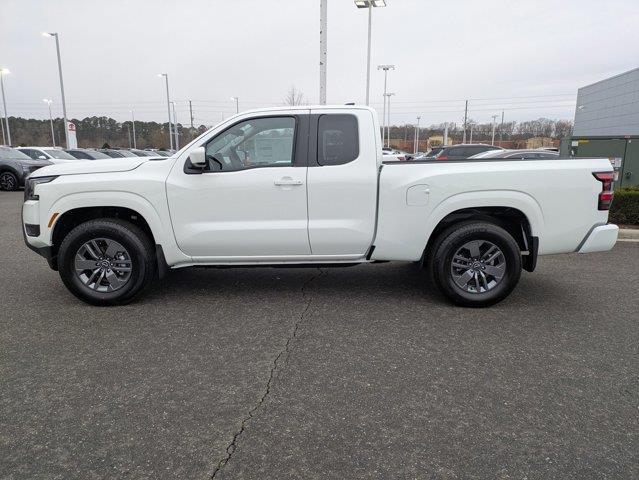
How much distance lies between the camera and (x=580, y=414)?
2787 mm

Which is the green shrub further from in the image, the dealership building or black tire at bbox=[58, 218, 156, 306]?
the dealership building

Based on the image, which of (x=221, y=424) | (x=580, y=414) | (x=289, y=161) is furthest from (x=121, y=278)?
(x=580, y=414)

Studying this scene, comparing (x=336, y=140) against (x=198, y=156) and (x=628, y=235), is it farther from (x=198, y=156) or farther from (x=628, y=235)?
(x=628, y=235)

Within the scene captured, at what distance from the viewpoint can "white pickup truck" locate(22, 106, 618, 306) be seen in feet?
14.6

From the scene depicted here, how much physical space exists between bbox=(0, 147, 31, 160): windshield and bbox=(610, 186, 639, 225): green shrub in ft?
60.6

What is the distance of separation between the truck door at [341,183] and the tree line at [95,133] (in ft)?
256

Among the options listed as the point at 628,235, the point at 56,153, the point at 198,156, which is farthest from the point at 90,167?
the point at 56,153

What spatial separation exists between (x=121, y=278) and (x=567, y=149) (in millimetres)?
11013

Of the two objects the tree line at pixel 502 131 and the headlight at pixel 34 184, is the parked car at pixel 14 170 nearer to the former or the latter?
the headlight at pixel 34 184

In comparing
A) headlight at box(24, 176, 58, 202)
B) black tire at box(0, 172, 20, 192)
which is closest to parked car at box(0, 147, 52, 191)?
black tire at box(0, 172, 20, 192)

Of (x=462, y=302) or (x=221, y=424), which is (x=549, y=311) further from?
(x=221, y=424)

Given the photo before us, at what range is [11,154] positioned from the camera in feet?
56.7

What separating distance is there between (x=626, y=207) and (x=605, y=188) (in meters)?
4.96

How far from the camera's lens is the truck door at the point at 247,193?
4457 mm
